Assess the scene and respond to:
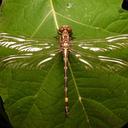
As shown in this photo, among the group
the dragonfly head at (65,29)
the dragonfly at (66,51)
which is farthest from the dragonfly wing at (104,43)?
the dragonfly head at (65,29)

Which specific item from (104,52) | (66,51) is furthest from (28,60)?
(104,52)

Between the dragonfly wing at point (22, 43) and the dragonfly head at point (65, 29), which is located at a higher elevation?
the dragonfly head at point (65, 29)

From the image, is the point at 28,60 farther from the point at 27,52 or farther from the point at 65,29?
the point at 65,29

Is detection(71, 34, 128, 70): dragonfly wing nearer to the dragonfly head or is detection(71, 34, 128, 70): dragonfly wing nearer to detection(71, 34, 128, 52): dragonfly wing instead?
detection(71, 34, 128, 52): dragonfly wing

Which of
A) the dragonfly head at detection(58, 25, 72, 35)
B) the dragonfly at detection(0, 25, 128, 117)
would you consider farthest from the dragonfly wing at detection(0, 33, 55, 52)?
the dragonfly head at detection(58, 25, 72, 35)

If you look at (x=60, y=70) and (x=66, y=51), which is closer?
(x=60, y=70)

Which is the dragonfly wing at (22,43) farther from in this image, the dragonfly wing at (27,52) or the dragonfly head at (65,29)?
the dragonfly head at (65,29)

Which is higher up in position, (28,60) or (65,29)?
(65,29)
